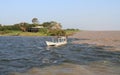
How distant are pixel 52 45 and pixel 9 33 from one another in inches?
4603

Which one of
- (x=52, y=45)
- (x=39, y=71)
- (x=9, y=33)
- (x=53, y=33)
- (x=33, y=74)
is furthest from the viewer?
(x=9, y=33)

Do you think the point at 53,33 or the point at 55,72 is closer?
the point at 55,72

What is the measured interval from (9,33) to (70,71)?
165m

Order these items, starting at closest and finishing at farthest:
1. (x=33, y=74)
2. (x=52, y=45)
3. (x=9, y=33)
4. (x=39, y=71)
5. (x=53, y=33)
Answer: (x=33, y=74), (x=39, y=71), (x=52, y=45), (x=53, y=33), (x=9, y=33)

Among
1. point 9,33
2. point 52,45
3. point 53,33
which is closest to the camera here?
point 52,45

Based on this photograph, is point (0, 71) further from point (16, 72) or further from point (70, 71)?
point (70, 71)

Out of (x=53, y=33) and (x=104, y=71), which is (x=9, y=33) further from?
(x=104, y=71)

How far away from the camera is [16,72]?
29672mm

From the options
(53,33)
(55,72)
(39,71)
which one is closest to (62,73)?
(55,72)

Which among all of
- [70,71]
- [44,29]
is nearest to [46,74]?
[70,71]

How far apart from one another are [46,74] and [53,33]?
5868 inches

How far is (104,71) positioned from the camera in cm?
3028

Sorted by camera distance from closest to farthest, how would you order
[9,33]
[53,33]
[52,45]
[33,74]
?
[33,74] < [52,45] < [53,33] < [9,33]

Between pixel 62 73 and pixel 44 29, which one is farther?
pixel 44 29
